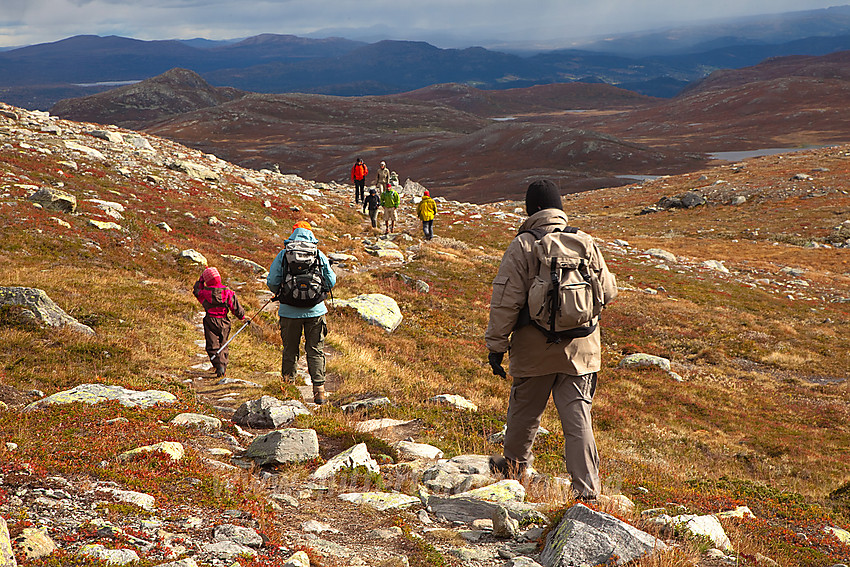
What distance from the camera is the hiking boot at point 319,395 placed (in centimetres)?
942

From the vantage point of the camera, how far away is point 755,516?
260 inches

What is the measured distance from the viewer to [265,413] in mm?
7840

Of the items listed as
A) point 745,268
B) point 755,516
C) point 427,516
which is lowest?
point 745,268

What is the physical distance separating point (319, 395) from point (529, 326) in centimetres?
495

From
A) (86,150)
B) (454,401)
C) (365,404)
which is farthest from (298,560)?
(86,150)

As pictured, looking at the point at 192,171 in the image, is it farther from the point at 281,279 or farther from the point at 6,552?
the point at 6,552

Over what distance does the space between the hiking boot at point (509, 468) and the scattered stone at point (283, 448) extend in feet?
7.12

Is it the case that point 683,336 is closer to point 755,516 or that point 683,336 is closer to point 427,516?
point 755,516

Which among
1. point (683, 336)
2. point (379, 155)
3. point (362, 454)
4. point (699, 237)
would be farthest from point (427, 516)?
point (379, 155)

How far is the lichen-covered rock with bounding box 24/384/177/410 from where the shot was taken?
23.6 ft

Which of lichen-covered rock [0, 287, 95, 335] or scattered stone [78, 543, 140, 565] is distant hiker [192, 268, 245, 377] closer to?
lichen-covered rock [0, 287, 95, 335]

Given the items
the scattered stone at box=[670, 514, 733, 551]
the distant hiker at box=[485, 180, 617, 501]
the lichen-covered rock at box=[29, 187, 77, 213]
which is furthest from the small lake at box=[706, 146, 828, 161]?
the scattered stone at box=[670, 514, 733, 551]

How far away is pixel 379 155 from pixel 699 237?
8694 cm

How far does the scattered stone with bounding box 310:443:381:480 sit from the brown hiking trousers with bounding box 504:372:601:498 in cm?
188
